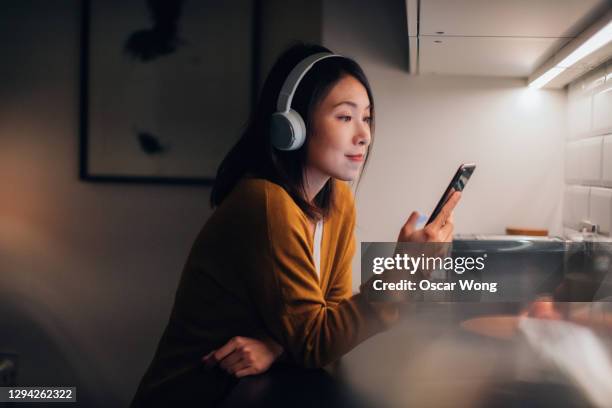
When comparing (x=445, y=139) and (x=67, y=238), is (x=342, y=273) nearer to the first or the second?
(x=445, y=139)

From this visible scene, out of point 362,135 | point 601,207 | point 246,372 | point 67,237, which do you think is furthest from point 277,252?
point 67,237

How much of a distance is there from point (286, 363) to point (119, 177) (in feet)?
3.58

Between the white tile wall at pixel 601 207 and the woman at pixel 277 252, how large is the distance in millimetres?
422

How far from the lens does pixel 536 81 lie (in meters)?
1.20

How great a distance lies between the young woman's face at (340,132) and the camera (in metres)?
0.87

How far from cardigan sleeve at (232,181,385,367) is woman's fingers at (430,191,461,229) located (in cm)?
15

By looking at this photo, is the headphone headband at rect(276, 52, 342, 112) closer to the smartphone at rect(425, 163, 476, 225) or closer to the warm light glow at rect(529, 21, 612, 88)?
the smartphone at rect(425, 163, 476, 225)

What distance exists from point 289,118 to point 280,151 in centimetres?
6

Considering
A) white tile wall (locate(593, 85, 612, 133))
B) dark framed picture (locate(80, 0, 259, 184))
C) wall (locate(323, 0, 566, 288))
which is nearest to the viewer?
white tile wall (locate(593, 85, 612, 133))

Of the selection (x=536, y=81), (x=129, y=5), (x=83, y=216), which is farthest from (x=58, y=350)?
(x=536, y=81)

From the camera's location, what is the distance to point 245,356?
71 cm

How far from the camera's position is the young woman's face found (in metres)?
0.87

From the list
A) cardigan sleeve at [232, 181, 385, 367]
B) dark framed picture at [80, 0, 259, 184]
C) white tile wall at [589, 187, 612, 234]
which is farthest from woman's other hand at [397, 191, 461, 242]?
dark framed picture at [80, 0, 259, 184]

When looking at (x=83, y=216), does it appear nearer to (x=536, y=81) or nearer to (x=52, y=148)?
(x=52, y=148)
